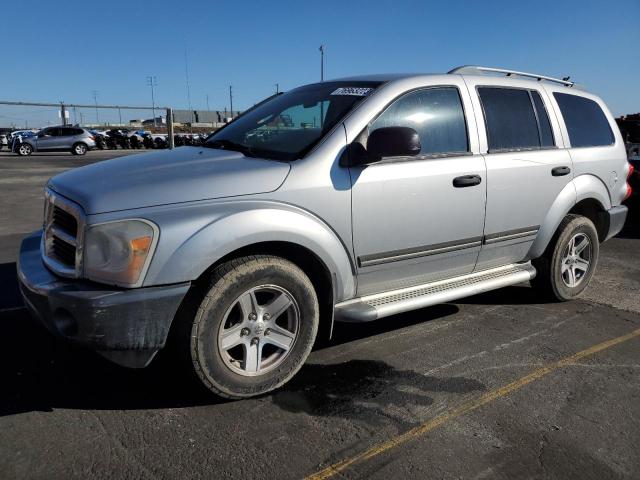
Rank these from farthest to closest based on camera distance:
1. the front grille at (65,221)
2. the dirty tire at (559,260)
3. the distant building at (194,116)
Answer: the distant building at (194,116)
the dirty tire at (559,260)
the front grille at (65,221)

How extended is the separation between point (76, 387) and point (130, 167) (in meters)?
1.31

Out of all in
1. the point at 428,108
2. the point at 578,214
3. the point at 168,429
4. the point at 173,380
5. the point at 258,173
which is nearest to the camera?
the point at 168,429

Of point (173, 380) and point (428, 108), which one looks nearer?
point (173, 380)

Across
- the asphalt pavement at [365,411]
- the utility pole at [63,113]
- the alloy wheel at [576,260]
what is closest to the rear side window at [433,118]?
the asphalt pavement at [365,411]

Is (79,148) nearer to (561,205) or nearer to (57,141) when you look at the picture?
(57,141)

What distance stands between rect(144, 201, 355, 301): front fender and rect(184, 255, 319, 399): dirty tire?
126mm

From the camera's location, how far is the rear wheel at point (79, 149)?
96.5 ft

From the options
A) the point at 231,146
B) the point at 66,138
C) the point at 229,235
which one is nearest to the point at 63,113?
the point at 66,138

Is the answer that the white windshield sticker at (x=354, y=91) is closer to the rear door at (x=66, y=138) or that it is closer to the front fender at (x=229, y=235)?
the front fender at (x=229, y=235)

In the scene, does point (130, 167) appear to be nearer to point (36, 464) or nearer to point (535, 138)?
point (36, 464)

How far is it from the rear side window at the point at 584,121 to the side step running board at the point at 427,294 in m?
1.26

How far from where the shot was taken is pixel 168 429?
271cm

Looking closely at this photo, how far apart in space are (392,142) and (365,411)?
153 cm

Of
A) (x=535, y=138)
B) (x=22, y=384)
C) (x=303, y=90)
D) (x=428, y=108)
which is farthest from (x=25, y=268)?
(x=535, y=138)
